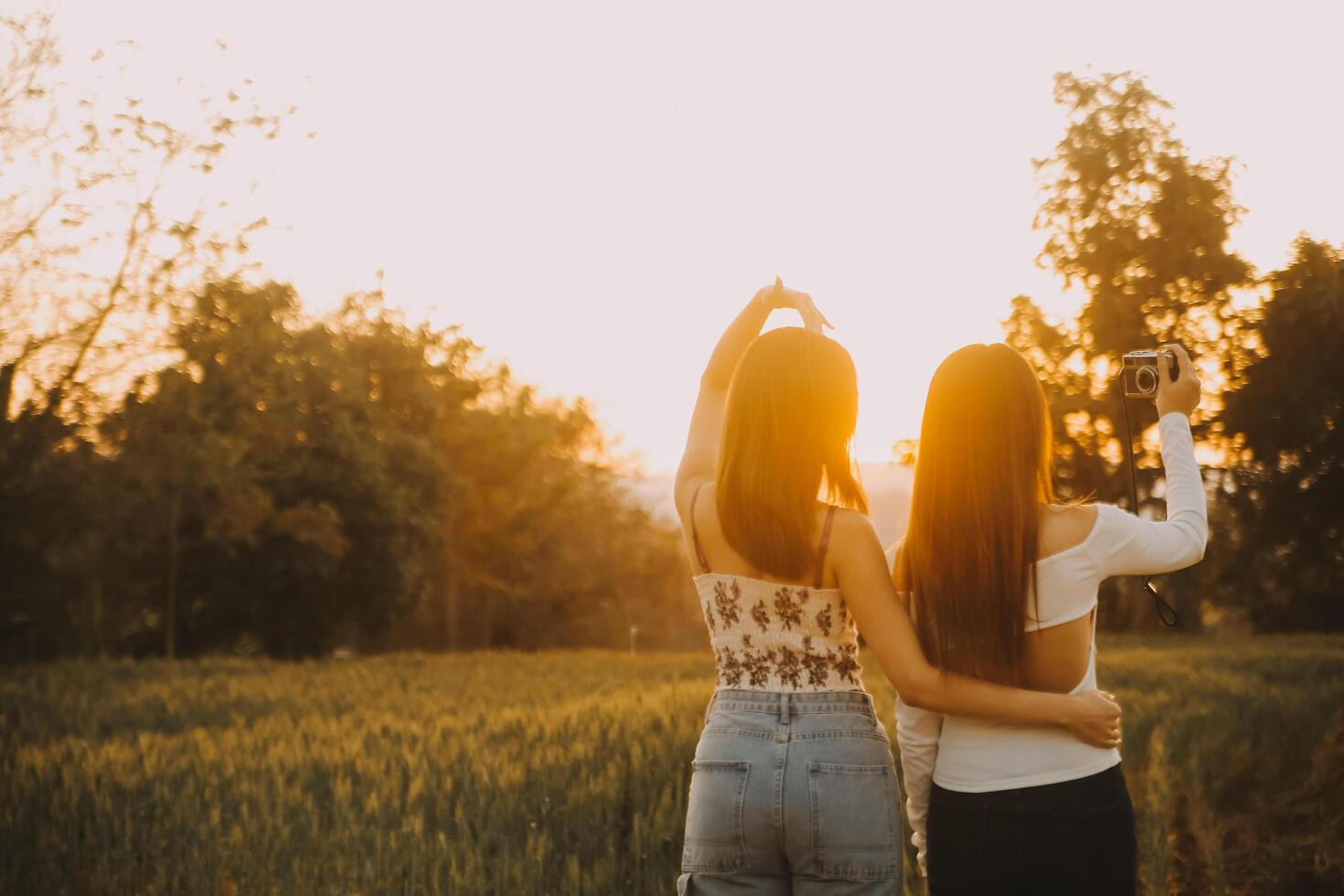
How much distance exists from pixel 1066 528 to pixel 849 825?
31.1 inches

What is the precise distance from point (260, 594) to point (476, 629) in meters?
16.3

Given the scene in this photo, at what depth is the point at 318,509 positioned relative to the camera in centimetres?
3234

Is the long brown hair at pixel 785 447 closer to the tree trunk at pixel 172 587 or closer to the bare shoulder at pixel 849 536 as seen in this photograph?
the bare shoulder at pixel 849 536

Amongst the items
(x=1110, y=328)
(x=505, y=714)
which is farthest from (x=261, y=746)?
(x=1110, y=328)

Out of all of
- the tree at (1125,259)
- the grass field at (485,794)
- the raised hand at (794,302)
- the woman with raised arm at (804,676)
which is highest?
the tree at (1125,259)

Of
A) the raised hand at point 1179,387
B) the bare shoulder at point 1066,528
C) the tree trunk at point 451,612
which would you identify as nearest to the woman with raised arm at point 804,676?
the bare shoulder at point 1066,528

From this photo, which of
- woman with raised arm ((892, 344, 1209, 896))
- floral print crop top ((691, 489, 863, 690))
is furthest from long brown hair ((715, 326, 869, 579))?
woman with raised arm ((892, 344, 1209, 896))

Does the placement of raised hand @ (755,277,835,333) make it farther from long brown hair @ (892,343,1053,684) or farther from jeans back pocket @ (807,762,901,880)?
jeans back pocket @ (807,762,901,880)

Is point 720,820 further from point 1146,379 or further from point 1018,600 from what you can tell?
point 1146,379

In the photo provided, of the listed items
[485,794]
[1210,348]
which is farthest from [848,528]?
[1210,348]

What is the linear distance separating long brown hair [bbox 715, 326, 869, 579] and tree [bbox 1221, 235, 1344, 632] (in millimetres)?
7606

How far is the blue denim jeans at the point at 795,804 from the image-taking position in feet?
8.57

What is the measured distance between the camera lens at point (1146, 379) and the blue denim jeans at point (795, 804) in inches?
41.4

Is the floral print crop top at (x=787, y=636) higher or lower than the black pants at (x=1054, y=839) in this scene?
higher
